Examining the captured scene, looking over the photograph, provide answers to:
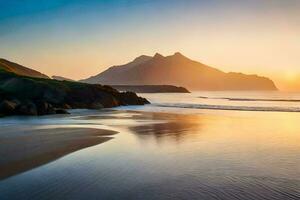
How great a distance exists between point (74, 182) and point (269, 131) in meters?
19.2

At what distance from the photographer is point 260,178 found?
13.4 metres

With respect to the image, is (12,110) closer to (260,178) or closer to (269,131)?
(269,131)

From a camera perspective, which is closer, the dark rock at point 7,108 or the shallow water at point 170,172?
the shallow water at point 170,172

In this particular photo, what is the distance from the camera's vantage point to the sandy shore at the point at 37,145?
15850 millimetres

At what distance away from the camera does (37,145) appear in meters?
20.7

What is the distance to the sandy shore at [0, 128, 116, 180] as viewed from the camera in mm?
15850

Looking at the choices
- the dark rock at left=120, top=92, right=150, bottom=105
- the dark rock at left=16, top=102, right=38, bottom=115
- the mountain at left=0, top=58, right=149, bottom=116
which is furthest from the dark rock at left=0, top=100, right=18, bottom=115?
the dark rock at left=120, top=92, right=150, bottom=105

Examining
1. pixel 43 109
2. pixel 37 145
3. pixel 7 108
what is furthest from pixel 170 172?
pixel 43 109

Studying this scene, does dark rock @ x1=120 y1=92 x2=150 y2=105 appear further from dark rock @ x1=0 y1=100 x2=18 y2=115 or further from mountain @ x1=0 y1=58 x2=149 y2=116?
dark rock @ x1=0 y1=100 x2=18 y2=115

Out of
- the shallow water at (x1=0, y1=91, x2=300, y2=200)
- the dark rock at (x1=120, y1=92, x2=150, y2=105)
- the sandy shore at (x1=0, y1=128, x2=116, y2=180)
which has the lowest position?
the shallow water at (x1=0, y1=91, x2=300, y2=200)

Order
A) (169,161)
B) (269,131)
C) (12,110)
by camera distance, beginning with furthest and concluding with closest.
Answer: (12,110), (269,131), (169,161)

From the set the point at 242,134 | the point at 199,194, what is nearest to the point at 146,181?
the point at 199,194

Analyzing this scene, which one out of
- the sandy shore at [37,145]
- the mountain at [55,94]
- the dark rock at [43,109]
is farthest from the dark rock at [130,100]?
the sandy shore at [37,145]

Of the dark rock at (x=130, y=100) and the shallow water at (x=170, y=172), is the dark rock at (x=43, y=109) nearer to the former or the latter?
the shallow water at (x=170, y=172)
